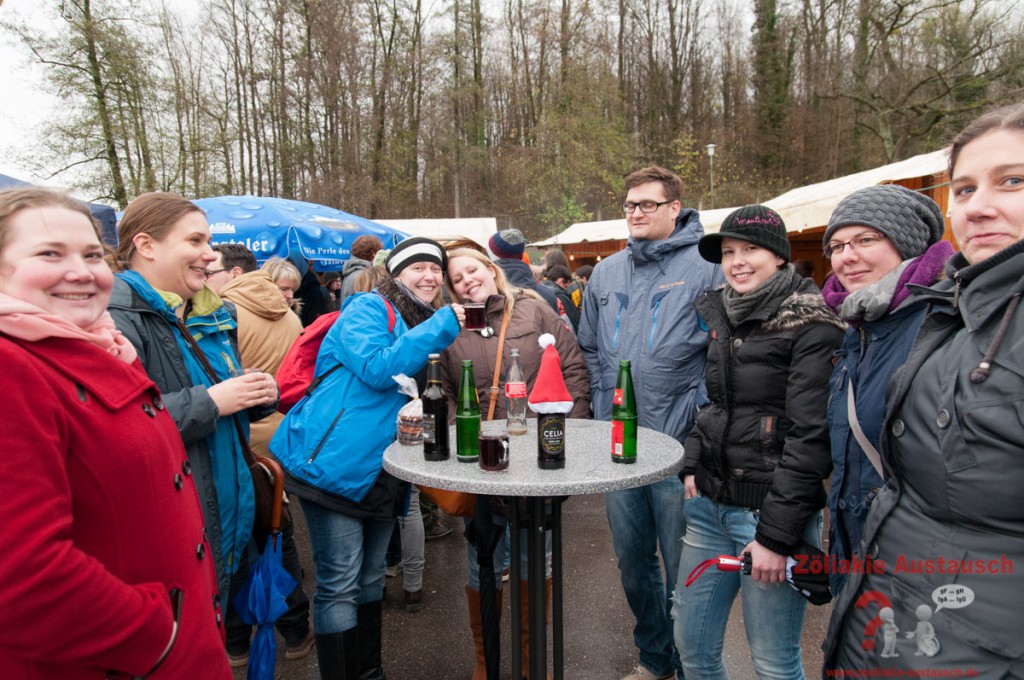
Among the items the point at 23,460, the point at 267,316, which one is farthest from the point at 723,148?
the point at 23,460

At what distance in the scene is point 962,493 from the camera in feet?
3.81

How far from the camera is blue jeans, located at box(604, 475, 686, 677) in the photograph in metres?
2.68

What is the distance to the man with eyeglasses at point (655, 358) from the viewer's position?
8.56 feet

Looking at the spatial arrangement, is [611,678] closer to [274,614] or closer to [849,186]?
[274,614]

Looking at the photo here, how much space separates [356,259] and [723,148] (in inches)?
1044

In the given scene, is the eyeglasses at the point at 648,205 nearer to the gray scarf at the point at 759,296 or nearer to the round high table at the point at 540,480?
the gray scarf at the point at 759,296

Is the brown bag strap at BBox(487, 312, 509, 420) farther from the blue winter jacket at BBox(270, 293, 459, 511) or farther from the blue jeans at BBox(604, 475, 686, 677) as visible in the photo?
the blue jeans at BBox(604, 475, 686, 677)

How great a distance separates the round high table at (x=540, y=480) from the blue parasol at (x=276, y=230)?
630 cm

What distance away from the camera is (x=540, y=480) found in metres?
1.68

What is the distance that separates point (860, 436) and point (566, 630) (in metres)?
2.31

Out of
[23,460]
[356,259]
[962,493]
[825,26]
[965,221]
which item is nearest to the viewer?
[23,460]

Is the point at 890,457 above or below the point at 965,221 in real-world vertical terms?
below

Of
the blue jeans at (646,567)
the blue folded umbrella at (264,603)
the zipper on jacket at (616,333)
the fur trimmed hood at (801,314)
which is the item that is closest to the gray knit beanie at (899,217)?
the fur trimmed hood at (801,314)

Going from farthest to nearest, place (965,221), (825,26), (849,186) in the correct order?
(825,26) < (849,186) < (965,221)
